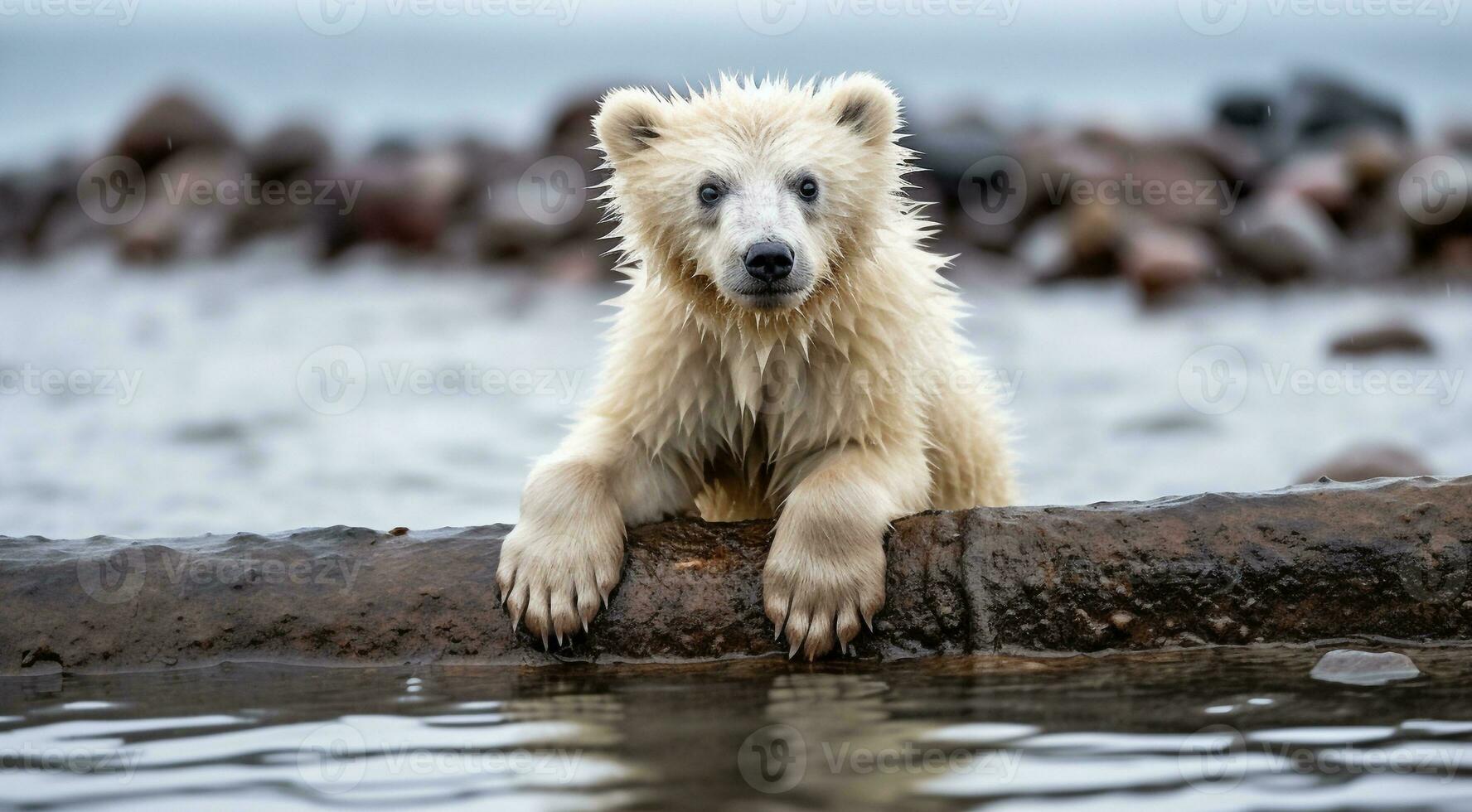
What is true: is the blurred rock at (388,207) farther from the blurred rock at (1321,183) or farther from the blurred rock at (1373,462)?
the blurred rock at (1373,462)

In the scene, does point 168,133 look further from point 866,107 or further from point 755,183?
point 755,183

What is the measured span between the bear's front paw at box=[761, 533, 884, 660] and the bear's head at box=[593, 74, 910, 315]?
2.87 feet

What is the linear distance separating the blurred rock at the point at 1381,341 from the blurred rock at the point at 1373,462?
4233mm

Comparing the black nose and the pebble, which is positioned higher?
the black nose

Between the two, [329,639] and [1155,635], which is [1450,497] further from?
[329,639]

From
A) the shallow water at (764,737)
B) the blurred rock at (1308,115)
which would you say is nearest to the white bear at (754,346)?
the shallow water at (764,737)

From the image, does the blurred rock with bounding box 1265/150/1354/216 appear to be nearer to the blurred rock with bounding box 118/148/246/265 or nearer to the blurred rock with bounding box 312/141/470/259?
the blurred rock with bounding box 312/141/470/259

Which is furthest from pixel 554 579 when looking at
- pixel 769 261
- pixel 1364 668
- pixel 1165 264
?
pixel 1165 264

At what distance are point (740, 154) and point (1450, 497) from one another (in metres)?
2.61

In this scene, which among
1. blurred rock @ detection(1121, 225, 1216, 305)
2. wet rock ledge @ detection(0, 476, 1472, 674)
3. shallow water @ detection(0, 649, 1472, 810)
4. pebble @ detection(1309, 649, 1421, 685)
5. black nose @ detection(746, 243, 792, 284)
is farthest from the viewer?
blurred rock @ detection(1121, 225, 1216, 305)

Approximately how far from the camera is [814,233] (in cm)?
539

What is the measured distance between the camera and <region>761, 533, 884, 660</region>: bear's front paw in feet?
16.2

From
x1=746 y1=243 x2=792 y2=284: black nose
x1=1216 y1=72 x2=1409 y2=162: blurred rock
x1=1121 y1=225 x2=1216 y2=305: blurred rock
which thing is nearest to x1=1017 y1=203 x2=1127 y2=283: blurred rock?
x1=1121 y1=225 x2=1216 y2=305: blurred rock

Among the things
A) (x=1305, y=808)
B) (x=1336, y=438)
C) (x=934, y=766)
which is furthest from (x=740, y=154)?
(x=1336, y=438)
